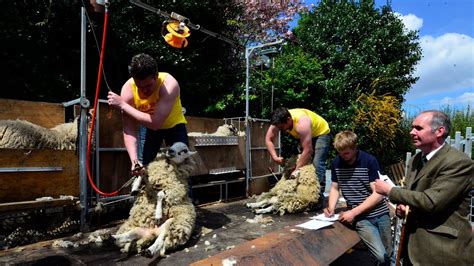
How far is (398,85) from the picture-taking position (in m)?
12.0

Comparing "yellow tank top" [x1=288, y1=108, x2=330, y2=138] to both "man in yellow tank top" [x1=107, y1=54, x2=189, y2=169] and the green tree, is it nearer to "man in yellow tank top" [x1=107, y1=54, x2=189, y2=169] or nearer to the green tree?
"man in yellow tank top" [x1=107, y1=54, x2=189, y2=169]

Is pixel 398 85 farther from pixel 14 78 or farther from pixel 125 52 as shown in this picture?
pixel 14 78

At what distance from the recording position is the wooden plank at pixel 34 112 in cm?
386

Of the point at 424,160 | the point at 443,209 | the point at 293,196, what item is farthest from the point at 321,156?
the point at 443,209

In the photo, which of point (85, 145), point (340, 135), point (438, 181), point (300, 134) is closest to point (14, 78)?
point (85, 145)

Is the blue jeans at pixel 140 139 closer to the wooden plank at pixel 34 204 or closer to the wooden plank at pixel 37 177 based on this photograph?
the wooden plank at pixel 37 177

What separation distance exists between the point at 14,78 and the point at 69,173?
460 centimetres

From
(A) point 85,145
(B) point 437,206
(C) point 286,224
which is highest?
(A) point 85,145

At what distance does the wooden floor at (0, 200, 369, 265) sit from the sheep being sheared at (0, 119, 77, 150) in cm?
99

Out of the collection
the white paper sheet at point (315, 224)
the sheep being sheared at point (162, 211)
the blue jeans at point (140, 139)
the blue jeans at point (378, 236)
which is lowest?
the blue jeans at point (378, 236)

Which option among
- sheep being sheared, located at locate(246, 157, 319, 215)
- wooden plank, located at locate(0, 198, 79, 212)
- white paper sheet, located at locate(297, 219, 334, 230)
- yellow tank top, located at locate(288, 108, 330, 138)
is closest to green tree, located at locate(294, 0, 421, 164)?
yellow tank top, located at locate(288, 108, 330, 138)

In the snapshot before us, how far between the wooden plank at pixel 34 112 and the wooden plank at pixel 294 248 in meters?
2.93

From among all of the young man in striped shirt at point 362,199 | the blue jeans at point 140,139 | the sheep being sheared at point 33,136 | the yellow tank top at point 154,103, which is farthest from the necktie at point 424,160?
the sheep being sheared at point 33,136

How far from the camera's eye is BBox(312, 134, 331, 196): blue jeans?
5332mm
